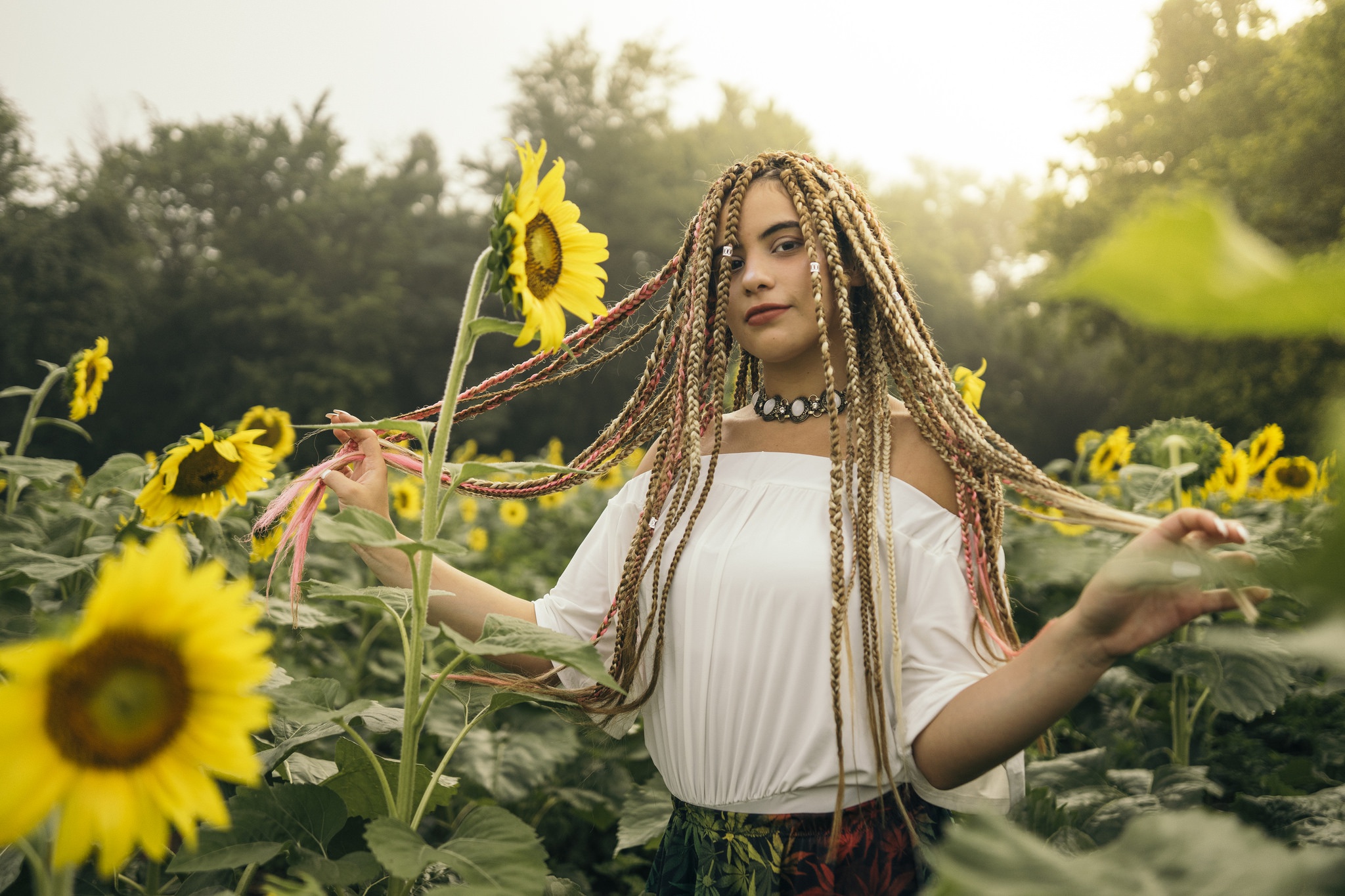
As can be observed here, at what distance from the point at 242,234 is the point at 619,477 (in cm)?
1819

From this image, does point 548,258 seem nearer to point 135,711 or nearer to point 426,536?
point 426,536

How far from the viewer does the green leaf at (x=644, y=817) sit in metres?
1.82

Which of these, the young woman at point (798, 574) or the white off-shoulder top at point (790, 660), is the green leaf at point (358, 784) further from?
the white off-shoulder top at point (790, 660)

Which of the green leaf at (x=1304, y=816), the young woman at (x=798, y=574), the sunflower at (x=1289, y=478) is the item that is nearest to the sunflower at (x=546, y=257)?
the young woman at (x=798, y=574)

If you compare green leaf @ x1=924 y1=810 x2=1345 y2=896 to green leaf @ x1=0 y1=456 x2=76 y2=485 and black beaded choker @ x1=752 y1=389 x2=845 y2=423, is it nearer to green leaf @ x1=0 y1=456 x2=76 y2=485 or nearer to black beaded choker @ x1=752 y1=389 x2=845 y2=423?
black beaded choker @ x1=752 y1=389 x2=845 y2=423

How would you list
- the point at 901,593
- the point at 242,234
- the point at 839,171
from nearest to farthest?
the point at 901,593 < the point at 839,171 < the point at 242,234

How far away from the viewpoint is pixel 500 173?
22641mm

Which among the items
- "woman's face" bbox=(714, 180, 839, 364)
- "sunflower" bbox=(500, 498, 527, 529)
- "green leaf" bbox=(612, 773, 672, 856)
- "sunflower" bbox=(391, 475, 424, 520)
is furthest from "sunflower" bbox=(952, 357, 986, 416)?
"sunflower" bbox=(500, 498, 527, 529)

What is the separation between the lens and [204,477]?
176 centimetres

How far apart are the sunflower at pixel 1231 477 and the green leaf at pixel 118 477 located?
280 centimetres

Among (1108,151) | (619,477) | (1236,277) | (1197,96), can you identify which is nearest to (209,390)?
(619,477)

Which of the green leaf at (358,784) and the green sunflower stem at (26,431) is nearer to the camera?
the green leaf at (358,784)

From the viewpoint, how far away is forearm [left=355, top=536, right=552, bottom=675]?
1436 mm

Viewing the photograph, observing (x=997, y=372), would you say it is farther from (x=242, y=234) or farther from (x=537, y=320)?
(x=537, y=320)
